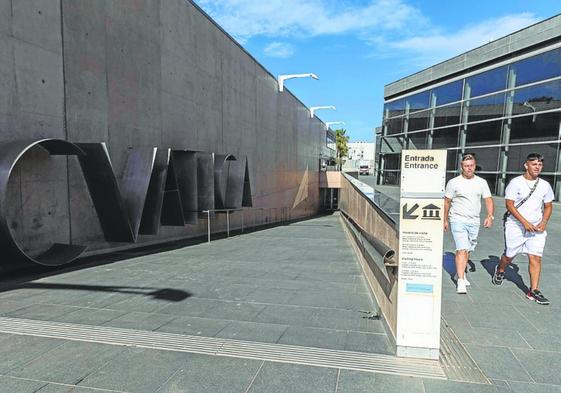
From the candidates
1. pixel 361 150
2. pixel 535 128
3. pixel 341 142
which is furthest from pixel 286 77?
pixel 361 150

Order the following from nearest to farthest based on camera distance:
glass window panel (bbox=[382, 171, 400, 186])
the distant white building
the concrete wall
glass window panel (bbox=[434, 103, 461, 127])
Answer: the concrete wall → glass window panel (bbox=[434, 103, 461, 127]) → glass window panel (bbox=[382, 171, 400, 186]) → the distant white building

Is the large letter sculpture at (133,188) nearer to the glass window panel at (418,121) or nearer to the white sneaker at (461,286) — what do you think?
the white sneaker at (461,286)

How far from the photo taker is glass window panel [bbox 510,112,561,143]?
52.4 ft

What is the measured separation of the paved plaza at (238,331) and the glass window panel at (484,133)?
580 inches

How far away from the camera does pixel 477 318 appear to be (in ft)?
13.8

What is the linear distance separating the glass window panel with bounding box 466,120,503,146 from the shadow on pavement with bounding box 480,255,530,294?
14.2 metres

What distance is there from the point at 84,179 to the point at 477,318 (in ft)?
23.9

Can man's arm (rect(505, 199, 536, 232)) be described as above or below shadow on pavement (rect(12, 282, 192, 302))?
above

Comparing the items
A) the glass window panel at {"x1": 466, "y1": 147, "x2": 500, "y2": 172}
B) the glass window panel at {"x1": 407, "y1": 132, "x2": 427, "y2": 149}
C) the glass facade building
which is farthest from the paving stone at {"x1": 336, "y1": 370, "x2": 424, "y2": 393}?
the glass window panel at {"x1": 407, "y1": 132, "x2": 427, "y2": 149}

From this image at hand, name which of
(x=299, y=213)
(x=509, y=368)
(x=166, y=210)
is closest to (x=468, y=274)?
(x=509, y=368)

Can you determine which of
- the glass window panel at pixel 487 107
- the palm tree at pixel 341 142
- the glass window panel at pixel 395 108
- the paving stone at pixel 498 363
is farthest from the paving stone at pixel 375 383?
the palm tree at pixel 341 142

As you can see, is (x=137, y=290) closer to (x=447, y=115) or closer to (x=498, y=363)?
(x=498, y=363)

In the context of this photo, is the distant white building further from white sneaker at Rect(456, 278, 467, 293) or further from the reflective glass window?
white sneaker at Rect(456, 278, 467, 293)

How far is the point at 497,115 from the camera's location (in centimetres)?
1903
